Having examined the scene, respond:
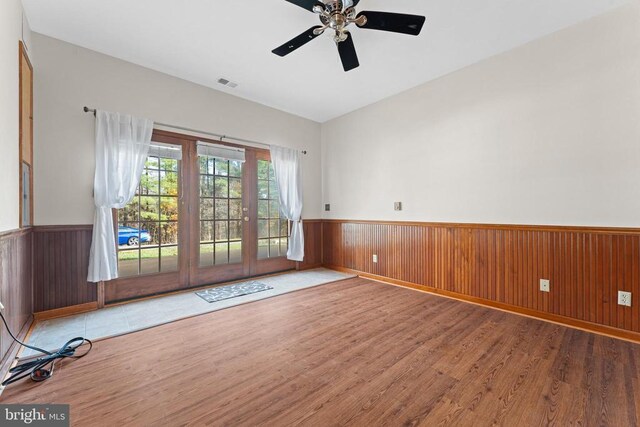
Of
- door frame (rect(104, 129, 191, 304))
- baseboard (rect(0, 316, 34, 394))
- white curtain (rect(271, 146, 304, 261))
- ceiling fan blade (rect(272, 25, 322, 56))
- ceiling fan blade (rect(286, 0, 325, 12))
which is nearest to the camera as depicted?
baseboard (rect(0, 316, 34, 394))

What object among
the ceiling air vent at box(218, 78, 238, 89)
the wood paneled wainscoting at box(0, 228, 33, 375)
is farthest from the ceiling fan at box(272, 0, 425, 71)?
the wood paneled wainscoting at box(0, 228, 33, 375)

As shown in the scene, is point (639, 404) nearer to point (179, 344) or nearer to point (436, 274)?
point (436, 274)

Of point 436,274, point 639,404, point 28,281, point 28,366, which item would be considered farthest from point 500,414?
point 28,281

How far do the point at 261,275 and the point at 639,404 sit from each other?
13.5 feet

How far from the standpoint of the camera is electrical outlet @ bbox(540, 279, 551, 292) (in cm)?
279

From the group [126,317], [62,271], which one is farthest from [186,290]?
[62,271]

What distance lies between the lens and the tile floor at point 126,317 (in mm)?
2391

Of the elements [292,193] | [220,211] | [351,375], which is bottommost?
[351,375]

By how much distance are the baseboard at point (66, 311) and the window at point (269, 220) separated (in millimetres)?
2205

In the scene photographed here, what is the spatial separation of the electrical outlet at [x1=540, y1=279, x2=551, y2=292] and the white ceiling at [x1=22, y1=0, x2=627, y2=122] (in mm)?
2543

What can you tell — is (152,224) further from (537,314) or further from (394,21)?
(537,314)

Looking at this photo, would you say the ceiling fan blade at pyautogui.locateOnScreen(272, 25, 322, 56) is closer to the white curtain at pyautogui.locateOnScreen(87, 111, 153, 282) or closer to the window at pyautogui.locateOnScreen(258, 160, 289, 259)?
the white curtain at pyautogui.locateOnScreen(87, 111, 153, 282)

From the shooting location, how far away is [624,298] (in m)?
2.39

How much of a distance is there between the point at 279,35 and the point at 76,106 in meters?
2.36
